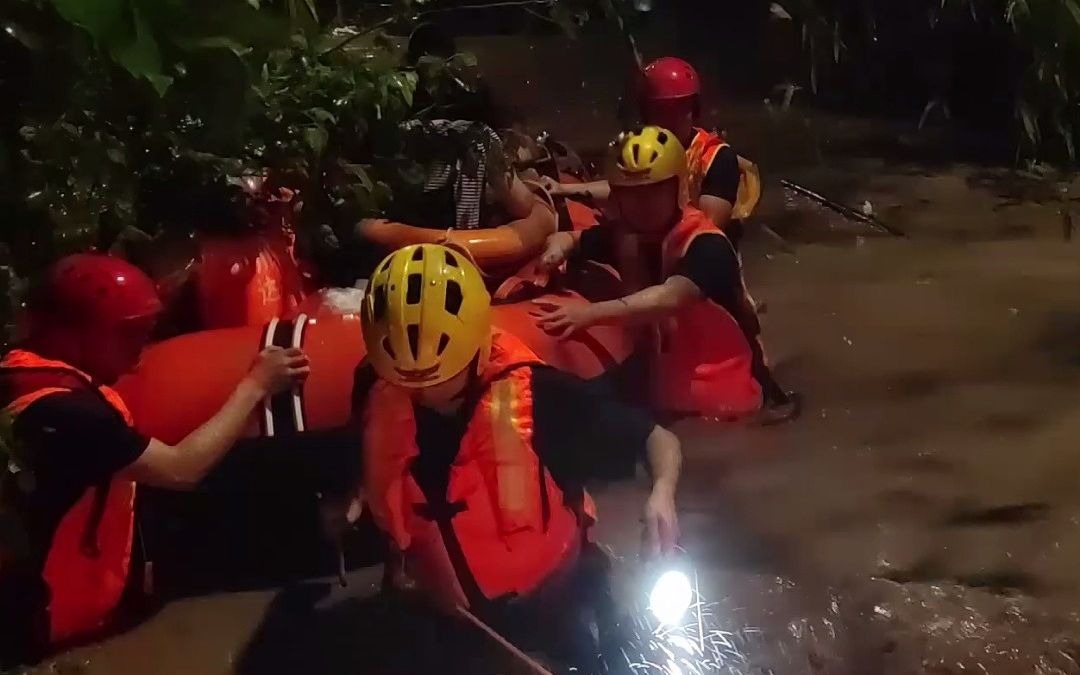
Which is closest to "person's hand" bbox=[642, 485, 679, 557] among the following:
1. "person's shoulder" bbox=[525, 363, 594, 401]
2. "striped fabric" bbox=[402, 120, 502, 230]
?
"person's shoulder" bbox=[525, 363, 594, 401]

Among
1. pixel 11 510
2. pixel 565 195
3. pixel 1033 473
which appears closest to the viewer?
pixel 11 510

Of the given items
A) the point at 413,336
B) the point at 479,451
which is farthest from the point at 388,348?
the point at 479,451

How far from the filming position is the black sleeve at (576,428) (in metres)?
2.26

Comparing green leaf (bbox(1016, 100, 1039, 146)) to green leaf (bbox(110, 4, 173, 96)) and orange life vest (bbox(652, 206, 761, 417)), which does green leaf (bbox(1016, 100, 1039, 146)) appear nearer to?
orange life vest (bbox(652, 206, 761, 417))

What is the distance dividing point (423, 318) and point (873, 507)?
1.35 meters

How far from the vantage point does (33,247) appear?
2.91m

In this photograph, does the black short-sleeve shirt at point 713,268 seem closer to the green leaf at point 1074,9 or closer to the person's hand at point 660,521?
the person's hand at point 660,521

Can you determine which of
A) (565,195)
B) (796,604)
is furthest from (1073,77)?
(796,604)

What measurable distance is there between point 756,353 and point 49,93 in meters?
1.91

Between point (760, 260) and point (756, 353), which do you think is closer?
point (756, 353)

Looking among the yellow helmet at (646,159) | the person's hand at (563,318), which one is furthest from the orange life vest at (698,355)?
the person's hand at (563,318)

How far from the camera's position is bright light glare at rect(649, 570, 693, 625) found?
2.44 meters

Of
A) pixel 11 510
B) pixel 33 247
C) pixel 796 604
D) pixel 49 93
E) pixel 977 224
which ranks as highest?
pixel 49 93

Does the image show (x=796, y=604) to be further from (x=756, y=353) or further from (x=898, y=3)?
(x=898, y=3)
